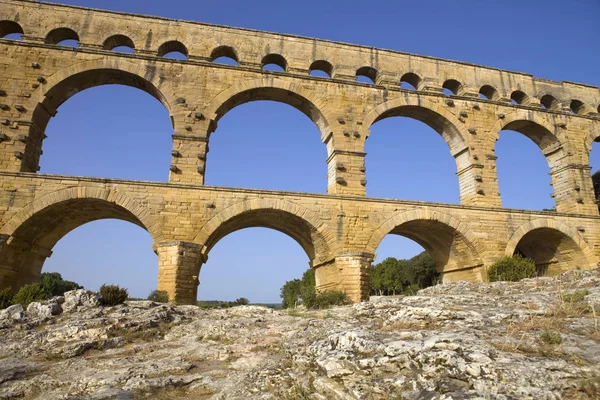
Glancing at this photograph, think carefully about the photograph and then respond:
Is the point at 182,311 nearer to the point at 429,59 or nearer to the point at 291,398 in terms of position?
the point at 291,398

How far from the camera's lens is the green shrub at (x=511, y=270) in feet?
43.8

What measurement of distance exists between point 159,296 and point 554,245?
633 inches

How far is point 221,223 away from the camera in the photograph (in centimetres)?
1275

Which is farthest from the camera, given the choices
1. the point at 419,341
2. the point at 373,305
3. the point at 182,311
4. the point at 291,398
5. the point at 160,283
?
the point at 160,283

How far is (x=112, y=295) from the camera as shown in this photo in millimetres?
8742

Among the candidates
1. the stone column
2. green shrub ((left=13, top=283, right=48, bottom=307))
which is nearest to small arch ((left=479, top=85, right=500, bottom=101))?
the stone column

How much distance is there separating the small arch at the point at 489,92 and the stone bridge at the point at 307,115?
0.08 metres

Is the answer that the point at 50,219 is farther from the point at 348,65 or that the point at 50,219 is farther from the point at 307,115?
the point at 348,65

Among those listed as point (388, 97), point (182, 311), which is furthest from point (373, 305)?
point (388, 97)

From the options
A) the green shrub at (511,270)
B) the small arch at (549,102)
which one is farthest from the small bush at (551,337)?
the small arch at (549,102)

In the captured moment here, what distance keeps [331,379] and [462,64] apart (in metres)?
17.9

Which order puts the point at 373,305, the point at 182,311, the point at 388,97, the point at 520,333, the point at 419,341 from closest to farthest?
the point at 419,341
the point at 520,333
the point at 373,305
the point at 182,311
the point at 388,97

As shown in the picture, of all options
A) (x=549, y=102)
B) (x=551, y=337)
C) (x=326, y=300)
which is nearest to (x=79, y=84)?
(x=326, y=300)

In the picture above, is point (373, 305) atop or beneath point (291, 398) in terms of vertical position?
atop
